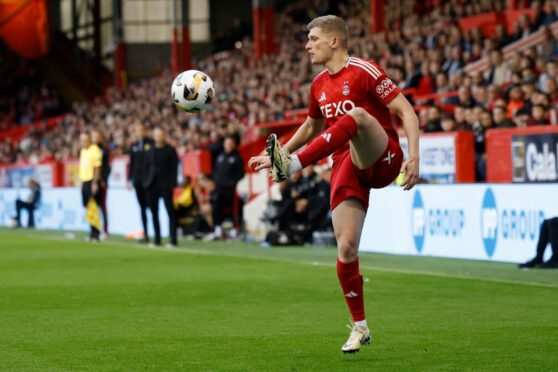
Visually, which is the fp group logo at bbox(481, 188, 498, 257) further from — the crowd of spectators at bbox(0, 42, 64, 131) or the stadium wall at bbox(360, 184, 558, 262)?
the crowd of spectators at bbox(0, 42, 64, 131)

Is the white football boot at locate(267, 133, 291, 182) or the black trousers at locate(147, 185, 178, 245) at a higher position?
the white football boot at locate(267, 133, 291, 182)

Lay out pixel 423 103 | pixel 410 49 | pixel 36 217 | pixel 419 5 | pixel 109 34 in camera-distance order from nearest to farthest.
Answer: pixel 423 103
pixel 410 49
pixel 36 217
pixel 419 5
pixel 109 34

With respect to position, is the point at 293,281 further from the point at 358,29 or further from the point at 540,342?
the point at 358,29

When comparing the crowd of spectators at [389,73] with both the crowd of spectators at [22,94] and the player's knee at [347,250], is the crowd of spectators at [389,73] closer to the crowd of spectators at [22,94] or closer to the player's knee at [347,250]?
the crowd of spectators at [22,94]

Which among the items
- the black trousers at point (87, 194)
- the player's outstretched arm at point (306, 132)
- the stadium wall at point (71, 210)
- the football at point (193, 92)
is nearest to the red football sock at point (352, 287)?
the player's outstretched arm at point (306, 132)

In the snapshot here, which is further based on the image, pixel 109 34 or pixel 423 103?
pixel 109 34

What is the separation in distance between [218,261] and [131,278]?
9.83 ft

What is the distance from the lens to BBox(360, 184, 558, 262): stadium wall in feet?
50.3

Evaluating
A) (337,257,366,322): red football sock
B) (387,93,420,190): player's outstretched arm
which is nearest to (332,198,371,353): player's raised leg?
(337,257,366,322): red football sock

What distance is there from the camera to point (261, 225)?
2288cm

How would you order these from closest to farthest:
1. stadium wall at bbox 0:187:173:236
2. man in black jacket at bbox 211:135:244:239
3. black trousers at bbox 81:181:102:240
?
1. man in black jacket at bbox 211:135:244:239
2. black trousers at bbox 81:181:102:240
3. stadium wall at bbox 0:187:173:236

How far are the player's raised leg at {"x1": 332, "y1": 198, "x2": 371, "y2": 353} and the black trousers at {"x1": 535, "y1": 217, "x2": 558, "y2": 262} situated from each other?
672 centimetres

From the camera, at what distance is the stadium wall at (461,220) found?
15.3 metres

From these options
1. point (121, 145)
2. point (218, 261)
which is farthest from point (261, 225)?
point (121, 145)
